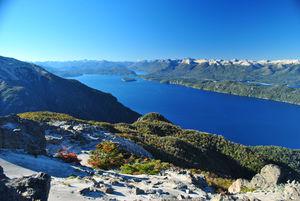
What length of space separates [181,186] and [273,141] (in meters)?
136

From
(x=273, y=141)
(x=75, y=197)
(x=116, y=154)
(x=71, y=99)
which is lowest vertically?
(x=273, y=141)

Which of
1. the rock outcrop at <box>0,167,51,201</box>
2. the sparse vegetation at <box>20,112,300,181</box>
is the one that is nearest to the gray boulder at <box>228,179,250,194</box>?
the sparse vegetation at <box>20,112,300,181</box>

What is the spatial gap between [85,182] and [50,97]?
142232 mm

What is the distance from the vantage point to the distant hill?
140m

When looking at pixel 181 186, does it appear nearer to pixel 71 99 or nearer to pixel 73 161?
pixel 73 161

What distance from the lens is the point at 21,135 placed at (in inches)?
760

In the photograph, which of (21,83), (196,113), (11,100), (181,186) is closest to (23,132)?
(181,186)

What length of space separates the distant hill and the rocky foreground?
12030 centimetres

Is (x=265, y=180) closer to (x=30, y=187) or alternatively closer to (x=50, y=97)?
(x=30, y=187)

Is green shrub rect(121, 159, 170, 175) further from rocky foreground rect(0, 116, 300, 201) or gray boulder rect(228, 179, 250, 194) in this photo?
gray boulder rect(228, 179, 250, 194)

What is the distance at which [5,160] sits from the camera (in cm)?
1579

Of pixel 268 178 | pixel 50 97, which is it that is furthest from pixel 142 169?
pixel 50 97

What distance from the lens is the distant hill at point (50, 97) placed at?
140 metres

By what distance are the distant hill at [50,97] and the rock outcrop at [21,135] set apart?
118 m
